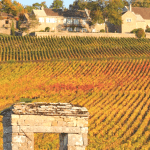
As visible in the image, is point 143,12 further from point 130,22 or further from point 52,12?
point 52,12

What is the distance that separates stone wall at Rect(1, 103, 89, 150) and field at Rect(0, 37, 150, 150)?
8.90 meters

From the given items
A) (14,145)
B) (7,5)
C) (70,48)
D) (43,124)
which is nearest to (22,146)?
(14,145)

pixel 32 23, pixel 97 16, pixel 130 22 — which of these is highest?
pixel 97 16

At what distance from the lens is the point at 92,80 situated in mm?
37844

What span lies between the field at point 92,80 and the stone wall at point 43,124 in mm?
8903

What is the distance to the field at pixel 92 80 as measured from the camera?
65.1ft

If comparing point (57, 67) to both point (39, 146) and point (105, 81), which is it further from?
point (39, 146)

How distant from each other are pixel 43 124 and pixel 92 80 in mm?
29636

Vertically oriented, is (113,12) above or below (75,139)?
above

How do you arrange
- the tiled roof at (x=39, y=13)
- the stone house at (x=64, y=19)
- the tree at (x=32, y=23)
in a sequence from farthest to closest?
the stone house at (x=64, y=19) → the tiled roof at (x=39, y=13) → the tree at (x=32, y=23)

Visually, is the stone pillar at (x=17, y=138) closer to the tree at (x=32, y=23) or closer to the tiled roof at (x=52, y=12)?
the tree at (x=32, y=23)

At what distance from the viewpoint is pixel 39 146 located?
17.4 meters

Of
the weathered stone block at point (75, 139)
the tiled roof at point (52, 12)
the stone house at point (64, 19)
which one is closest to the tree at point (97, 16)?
the stone house at point (64, 19)

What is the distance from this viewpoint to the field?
1983 cm
